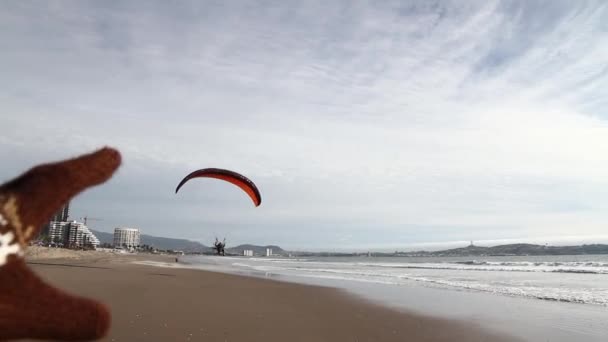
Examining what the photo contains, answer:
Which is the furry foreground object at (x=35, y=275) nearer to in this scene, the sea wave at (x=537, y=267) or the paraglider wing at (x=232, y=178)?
the paraglider wing at (x=232, y=178)

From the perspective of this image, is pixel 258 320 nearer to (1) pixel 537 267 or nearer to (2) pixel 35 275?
(2) pixel 35 275

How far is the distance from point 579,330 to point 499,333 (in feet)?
5.64

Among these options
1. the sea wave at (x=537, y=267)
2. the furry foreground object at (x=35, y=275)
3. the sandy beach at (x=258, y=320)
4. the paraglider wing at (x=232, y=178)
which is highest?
the paraglider wing at (x=232, y=178)

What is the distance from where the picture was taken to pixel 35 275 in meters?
1.34

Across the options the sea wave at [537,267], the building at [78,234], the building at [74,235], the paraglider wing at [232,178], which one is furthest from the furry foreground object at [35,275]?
the building at [78,234]

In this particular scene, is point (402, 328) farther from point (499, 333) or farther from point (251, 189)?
point (251, 189)

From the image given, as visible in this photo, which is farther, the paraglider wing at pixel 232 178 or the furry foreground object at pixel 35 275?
the paraglider wing at pixel 232 178

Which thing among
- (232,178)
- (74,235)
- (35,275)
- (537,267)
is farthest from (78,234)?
(35,275)

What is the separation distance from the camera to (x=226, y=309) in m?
9.05

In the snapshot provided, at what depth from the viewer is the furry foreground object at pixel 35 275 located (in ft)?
4.18

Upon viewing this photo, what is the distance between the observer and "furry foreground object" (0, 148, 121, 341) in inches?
50.1

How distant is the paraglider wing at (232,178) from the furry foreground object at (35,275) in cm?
472

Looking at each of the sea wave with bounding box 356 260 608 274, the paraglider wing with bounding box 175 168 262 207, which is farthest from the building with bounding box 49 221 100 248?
the paraglider wing with bounding box 175 168 262 207

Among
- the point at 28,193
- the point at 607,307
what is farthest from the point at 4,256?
the point at 607,307
